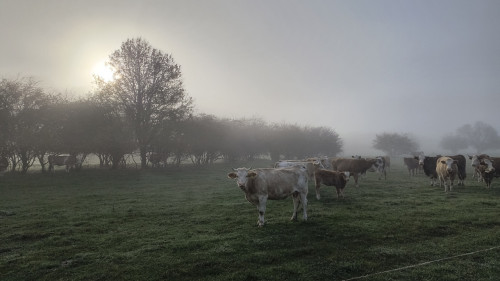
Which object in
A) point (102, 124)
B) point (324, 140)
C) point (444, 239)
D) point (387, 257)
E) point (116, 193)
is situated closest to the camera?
point (387, 257)

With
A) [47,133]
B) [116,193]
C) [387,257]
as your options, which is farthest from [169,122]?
[387,257]

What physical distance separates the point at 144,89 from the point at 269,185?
101 ft

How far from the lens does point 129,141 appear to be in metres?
38.0

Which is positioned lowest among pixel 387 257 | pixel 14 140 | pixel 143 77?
pixel 387 257

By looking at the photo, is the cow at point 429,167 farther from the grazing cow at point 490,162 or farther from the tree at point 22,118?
the tree at point 22,118

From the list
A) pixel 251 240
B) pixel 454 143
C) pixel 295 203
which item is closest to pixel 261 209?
pixel 295 203

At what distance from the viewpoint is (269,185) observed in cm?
1152

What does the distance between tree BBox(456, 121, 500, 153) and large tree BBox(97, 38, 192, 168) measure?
5379 inches

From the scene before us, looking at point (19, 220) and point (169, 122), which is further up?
point (169, 122)

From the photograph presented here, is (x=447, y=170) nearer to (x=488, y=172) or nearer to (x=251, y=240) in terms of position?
(x=488, y=172)

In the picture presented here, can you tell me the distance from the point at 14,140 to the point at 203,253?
30.8 metres

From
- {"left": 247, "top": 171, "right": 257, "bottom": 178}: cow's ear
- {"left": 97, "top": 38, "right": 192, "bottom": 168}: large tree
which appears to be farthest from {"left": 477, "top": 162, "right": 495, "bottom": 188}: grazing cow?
{"left": 97, "top": 38, "right": 192, "bottom": 168}: large tree

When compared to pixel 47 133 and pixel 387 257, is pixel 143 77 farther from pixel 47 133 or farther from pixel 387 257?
pixel 387 257

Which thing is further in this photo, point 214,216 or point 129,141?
point 129,141
